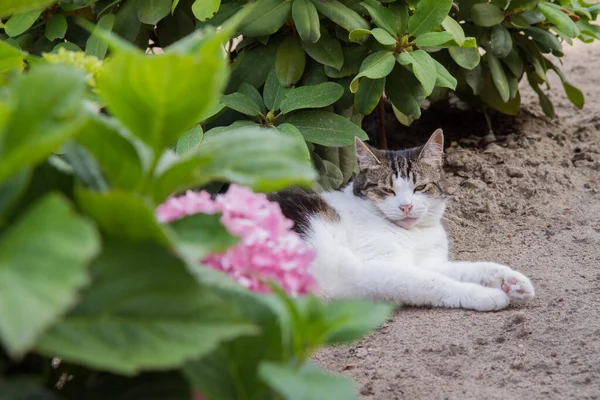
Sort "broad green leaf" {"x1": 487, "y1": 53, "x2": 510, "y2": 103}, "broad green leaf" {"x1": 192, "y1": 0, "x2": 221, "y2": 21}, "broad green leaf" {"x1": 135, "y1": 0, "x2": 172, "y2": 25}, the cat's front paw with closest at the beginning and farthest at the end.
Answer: the cat's front paw < "broad green leaf" {"x1": 192, "y1": 0, "x2": 221, "y2": 21} < "broad green leaf" {"x1": 135, "y1": 0, "x2": 172, "y2": 25} < "broad green leaf" {"x1": 487, "y1": 53, "x2": 510, "y2": 103}

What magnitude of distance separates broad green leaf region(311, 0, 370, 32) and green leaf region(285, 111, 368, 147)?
31 cm

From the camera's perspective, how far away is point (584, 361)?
1768mm

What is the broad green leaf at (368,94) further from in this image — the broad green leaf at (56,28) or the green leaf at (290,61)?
the broad green leaf at (56,28)

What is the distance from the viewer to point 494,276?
2256 millimetres

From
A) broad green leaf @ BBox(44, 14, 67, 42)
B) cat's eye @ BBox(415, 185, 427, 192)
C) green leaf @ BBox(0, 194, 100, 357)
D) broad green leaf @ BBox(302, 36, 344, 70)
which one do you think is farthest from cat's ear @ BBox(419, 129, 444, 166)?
green leaf @ BBox(0, 194, 100, 357)

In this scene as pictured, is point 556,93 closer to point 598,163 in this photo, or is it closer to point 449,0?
point 598,163

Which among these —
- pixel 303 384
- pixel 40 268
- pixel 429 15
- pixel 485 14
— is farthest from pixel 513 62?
pixel 40 268

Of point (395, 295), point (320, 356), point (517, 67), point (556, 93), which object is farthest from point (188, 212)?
point (556, 93)

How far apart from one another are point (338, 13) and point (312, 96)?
30 centimetres

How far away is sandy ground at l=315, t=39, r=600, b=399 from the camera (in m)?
1.75

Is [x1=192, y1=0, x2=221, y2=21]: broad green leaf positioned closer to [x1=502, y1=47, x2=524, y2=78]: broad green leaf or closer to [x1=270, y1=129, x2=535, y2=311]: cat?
[x1=270, y1=129, x2=535, y2=311]: cat

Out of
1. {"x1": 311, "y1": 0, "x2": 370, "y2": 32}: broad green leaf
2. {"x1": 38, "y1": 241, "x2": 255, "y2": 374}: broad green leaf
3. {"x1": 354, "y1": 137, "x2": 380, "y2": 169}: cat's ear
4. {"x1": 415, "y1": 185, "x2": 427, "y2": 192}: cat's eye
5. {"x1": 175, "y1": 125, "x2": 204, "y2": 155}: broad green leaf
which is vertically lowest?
{"x1": 415, "y1": 185, "x2": 427, "y2": 192}: cat's eye

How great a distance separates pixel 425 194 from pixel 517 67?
97cm

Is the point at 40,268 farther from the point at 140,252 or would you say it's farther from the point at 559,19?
the point at 559,19
